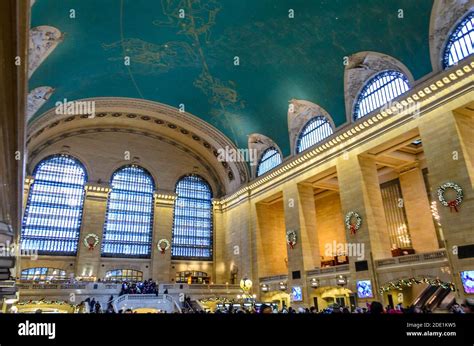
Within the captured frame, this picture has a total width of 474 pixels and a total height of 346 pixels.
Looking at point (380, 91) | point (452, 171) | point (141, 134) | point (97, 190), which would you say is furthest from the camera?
point (141, 134)

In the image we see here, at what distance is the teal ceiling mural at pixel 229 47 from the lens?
52.9ft

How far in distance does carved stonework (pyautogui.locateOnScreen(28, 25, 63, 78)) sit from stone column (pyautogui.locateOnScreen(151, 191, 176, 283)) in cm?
1656

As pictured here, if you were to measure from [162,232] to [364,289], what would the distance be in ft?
58.8

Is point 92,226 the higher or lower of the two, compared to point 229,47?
lower

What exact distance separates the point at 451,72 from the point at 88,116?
82.3ft

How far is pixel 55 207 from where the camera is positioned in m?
26.9

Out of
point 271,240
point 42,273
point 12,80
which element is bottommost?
point 42,273

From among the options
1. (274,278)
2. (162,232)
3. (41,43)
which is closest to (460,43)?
(274,278)

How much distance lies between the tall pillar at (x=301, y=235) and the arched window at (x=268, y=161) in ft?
10.2

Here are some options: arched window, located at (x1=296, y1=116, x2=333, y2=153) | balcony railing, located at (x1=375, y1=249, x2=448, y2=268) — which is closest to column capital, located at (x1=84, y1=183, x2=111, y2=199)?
arched window, located at (x1=296, y1=116, x2=333, y2=153)

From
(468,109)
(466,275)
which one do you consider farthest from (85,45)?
(466,275)

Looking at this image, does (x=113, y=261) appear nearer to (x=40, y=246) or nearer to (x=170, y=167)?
(x=40, y=246)

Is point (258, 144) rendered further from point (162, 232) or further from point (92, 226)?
point (92, 226)

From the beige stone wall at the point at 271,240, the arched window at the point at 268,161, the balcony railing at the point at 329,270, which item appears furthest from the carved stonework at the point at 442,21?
the beige stone wall at the point at 271,240
